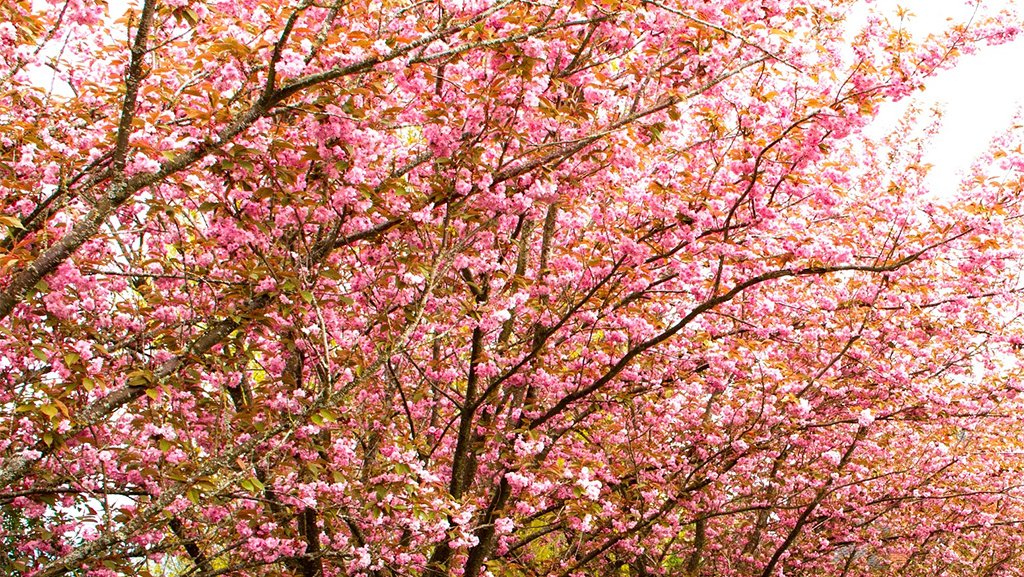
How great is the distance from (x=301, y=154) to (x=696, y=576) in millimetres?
7118

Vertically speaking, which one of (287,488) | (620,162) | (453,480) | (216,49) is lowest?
(287,488)

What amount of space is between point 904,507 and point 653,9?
6.82 metres

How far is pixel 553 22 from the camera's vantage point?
5.27 m

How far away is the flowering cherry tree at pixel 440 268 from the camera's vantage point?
14.5ft

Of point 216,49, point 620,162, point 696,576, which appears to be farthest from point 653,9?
point 696,576

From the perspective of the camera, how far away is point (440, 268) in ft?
17.2

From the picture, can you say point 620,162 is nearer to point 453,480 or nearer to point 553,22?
point 553,22

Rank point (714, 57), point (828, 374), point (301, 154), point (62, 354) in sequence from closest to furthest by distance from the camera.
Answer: point (62, 354)
point (301, 154)
point (714, 57)
point (828, 374)

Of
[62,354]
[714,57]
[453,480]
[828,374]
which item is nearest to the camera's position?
[62,354]

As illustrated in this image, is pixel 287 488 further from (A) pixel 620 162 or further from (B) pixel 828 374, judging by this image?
(B) pixel 828 374

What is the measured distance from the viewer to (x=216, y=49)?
397 centimetres

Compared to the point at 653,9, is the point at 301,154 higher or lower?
lower

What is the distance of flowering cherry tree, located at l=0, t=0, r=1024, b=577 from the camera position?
4.41m

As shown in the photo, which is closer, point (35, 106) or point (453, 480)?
point (35, 106)
